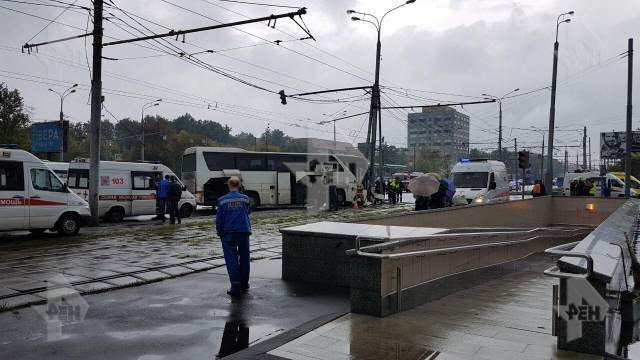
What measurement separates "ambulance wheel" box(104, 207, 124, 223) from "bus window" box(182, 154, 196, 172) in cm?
680

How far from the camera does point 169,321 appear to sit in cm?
591

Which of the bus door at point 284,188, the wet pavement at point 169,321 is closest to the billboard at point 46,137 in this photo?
the bus door at point 284,188

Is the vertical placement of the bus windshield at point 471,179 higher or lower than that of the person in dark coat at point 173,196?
higher

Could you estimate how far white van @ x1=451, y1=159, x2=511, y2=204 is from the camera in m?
23.8

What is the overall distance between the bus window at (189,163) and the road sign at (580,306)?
955 inches

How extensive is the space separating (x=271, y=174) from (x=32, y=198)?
16512 mm

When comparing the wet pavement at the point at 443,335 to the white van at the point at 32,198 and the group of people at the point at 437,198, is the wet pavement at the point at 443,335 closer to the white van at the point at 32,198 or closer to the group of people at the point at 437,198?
the group of people at the point at 437,198

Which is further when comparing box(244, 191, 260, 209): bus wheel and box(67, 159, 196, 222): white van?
box(244, 191, 260, 209): bus wheel

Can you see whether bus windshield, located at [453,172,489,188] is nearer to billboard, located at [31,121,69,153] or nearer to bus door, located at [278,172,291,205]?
bus door, located at [278,172,291,205]

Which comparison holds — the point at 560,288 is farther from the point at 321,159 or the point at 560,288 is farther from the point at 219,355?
the point at 321,159

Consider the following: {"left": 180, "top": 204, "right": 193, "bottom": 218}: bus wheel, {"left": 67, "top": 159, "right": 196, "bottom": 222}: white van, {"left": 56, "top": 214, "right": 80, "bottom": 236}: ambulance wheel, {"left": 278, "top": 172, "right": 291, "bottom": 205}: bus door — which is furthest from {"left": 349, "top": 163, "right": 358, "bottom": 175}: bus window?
{"left": 56, "top": 214, "right": 80, "bottom": 236}: ambulance wheel

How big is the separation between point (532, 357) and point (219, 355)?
8.99 feet

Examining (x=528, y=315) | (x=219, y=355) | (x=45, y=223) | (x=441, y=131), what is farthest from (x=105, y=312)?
(x=441, y=131)

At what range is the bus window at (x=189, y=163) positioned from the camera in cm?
2727
